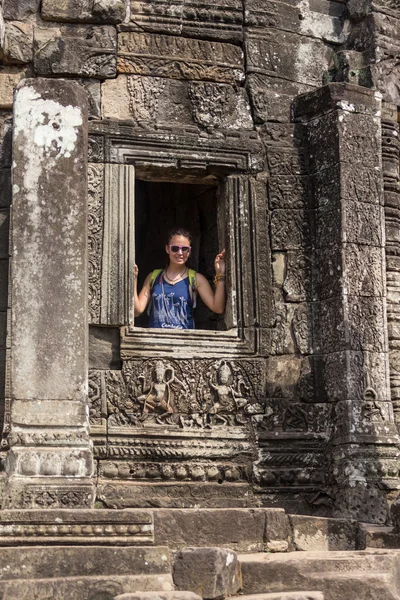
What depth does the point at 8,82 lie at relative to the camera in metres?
10.3

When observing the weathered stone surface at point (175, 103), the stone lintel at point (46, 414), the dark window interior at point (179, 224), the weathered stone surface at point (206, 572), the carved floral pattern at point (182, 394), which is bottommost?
the weathered stone surface at point (206, 572)

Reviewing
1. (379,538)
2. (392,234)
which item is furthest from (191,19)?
(379,538)

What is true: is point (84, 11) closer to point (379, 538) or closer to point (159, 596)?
point (379, 538)

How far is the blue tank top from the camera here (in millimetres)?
10703

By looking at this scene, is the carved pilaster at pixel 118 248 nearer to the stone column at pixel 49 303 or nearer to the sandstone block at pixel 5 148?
the sandstone block at pixel 5 148

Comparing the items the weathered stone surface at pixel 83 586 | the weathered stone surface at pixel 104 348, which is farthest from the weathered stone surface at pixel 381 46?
the weathered stone surface at pixel 83 586

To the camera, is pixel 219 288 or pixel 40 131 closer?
pixel 40 131

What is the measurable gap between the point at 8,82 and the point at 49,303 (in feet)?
8.41

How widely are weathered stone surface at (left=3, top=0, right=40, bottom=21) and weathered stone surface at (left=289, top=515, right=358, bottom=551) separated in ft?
16.0

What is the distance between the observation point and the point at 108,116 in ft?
34.1

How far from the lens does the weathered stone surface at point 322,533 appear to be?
8742 mm

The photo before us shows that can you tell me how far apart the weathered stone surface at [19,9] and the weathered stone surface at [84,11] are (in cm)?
10

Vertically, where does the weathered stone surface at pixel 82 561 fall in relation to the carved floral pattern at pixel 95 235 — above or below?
below

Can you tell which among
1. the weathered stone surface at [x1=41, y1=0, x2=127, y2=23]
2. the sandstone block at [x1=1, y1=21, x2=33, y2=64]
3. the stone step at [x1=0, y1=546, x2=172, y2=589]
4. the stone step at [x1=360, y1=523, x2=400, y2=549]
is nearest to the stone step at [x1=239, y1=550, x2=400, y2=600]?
the stone step at [x1=0, y1=546, x2=172, y2=589]
